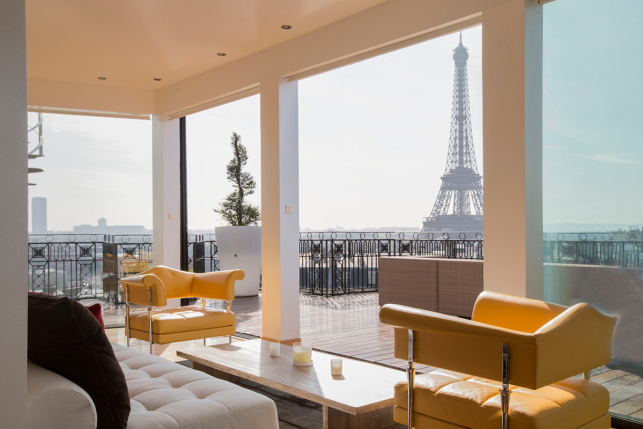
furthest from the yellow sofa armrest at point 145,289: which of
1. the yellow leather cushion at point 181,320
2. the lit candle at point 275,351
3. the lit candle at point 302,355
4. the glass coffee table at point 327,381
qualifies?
the lit candle at point 302,355

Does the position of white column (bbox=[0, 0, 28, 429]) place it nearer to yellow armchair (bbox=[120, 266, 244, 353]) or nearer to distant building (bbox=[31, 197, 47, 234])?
yellow armchair (bbox=[120, 266, 244, 353])

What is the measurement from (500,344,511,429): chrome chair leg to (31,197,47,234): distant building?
598cm

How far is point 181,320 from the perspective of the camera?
13.9 feet

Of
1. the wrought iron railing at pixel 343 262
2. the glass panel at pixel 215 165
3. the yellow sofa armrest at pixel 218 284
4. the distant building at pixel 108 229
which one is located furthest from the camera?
the glass panel at pixel 215 165

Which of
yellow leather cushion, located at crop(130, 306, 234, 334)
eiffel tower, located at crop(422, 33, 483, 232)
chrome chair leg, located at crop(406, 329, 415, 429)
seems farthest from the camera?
eiffel tower, located at crop(422, 33, 483, 232)

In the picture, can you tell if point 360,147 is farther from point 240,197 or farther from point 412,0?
point 412,0

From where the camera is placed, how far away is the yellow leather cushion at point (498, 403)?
1.93 meters

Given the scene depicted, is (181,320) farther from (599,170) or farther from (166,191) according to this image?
(599,170)

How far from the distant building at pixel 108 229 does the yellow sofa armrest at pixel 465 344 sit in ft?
17.5

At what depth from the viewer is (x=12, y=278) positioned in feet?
4.23

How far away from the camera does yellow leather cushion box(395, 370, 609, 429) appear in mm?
1928

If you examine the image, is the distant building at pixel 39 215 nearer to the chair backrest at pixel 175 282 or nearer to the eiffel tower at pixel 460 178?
the chair backrest at pixel 175 282

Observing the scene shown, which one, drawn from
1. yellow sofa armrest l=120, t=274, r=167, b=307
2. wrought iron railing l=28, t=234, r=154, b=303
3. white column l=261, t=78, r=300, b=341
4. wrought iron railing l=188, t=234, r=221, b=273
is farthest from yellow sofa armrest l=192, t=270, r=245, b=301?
wrought iron railing l=188, t=234, r=221, b=273

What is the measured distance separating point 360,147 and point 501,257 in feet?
41.4
